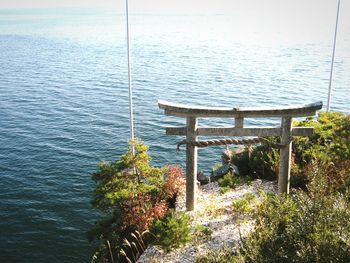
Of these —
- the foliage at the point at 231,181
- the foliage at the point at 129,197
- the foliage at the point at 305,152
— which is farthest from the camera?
the foliage at the point at 231,181

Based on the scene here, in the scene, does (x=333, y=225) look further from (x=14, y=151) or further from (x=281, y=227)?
(x=14, y=151)

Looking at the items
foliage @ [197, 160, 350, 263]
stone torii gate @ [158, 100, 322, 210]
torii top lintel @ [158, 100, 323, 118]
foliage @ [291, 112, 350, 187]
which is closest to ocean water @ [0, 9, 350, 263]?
stone torii gate @ [158, 100, 322, 210]

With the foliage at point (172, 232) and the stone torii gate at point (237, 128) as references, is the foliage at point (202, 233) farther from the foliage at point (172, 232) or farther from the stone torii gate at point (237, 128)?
the stone torii gate at point (237, 128)

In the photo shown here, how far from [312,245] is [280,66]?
190 ft

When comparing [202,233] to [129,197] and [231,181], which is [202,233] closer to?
[129,197]

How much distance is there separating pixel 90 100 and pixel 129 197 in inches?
1287

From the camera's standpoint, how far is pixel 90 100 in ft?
148

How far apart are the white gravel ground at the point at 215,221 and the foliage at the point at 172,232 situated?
0.23 m

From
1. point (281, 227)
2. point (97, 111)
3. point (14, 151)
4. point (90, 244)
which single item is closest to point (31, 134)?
point (14, 151)

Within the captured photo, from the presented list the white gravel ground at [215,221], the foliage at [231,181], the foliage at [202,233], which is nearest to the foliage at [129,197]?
the white gravel ground at [215,221]

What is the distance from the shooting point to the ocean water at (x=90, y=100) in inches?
882

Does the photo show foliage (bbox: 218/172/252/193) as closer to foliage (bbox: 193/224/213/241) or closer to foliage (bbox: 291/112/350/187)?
foliage (bbox: 291/112/350/187)

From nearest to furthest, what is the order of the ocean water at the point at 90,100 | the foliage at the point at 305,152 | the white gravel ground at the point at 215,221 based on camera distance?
the white gravel ground at the point at 215,221 < the foliage at the point at 305,152 < the ocean water at the point at 90,100

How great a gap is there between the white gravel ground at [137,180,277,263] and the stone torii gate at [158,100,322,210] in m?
0.79
